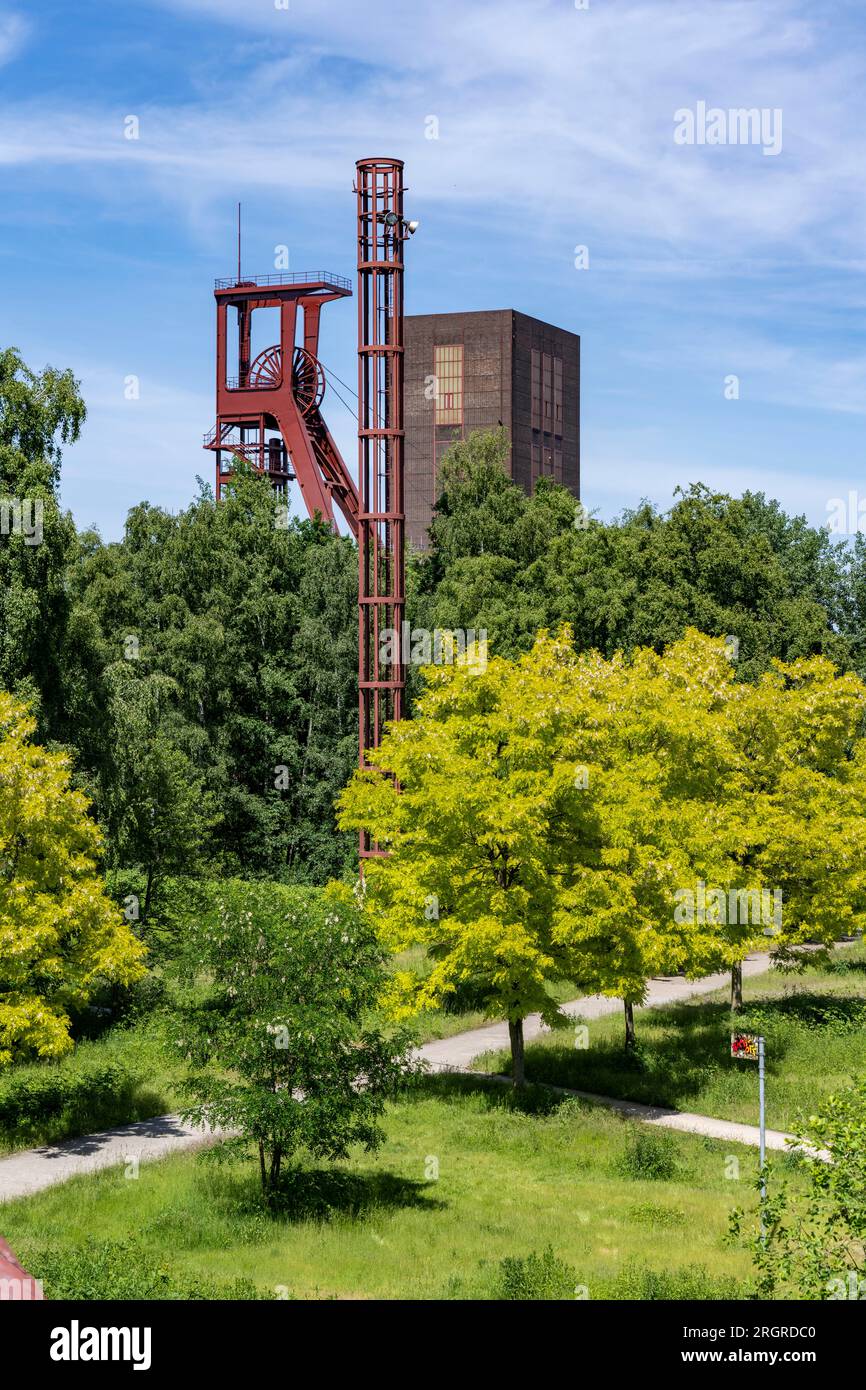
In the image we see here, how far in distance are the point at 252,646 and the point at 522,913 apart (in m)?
29.5

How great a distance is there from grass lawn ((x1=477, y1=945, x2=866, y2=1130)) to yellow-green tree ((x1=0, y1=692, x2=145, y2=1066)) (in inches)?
388

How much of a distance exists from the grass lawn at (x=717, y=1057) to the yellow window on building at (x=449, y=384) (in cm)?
6741

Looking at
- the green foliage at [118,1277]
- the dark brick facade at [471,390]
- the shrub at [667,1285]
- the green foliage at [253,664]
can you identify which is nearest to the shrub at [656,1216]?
the shrub at [667,1285]

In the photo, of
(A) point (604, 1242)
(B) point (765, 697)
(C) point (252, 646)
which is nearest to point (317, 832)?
(C) point (252, 646)

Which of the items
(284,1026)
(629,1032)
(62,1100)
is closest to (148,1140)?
(62,1100)

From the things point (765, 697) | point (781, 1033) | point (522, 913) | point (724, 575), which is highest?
point (724, 575)

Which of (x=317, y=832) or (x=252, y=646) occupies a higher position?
(x=252, y=646)

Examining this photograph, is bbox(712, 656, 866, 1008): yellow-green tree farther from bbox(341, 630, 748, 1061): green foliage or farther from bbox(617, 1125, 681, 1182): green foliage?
bbox(617, 1125, 681, 1182): green foliage

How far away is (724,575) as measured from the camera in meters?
54.8

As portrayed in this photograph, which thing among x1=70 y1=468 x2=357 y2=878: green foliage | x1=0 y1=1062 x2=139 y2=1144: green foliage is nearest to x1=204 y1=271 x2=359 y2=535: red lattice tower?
x1=70 y1=468 x2=357 y2=878: green foliage

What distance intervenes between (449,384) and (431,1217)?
3295 inches

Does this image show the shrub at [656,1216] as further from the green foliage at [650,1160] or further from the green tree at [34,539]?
the green tree at [34,539]

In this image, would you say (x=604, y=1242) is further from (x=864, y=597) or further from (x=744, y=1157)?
(x=864, y=597)

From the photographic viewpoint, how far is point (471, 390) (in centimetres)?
9962
